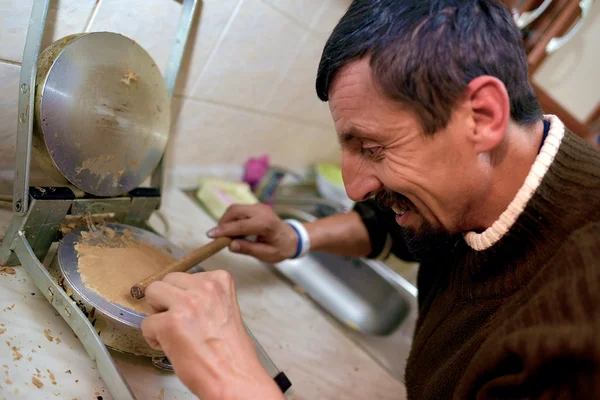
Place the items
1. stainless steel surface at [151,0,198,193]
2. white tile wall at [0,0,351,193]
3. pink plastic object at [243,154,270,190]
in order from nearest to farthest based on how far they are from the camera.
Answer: white tile wall at [0,0,351,193] < stainless steel surface at [151,0,198,193] < pink plastic object at [243,154,270,190]

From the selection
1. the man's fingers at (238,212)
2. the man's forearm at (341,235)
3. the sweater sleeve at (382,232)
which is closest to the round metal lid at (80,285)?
the man's fingers at (238,212)

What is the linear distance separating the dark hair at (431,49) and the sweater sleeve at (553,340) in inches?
10.5

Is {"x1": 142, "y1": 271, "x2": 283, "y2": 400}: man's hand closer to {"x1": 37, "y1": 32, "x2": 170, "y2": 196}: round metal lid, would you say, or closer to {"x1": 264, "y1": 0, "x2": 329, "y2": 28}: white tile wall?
→ {"x1": 37, "y1": 32, "x2": 170, "y2": 196}: round metal lid

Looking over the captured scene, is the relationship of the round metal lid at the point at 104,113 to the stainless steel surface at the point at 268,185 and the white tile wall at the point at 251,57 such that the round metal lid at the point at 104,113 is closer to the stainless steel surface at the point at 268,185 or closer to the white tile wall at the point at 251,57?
the white tile wall at the point at 251,57

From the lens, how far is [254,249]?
3.62 feet

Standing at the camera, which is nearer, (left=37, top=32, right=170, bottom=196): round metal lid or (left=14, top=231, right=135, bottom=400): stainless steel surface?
(left=14, top=231, right=135, bottom=400): stainless steel surface

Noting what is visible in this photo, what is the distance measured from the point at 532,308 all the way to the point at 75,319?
68 cm

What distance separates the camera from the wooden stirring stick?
0.72m

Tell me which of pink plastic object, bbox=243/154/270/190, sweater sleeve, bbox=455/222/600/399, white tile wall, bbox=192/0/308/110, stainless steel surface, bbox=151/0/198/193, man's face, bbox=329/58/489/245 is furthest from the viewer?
pink plastic object, bbox=243/154/270/190

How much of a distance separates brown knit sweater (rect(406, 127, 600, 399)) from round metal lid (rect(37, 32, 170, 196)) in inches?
27.1

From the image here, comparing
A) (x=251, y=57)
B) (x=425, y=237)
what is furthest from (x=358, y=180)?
(x=251, y=57)

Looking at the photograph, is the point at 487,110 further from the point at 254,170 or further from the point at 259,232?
the point at 254,170

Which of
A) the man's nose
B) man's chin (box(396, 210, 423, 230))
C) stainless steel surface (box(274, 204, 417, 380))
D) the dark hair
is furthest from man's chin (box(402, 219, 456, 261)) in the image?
stainless steel surface (box(274, 204, 417, 380))

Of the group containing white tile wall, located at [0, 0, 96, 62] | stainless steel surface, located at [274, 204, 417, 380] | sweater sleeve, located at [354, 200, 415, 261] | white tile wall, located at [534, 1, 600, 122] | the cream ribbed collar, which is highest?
white tile wall, located at [534, 1, 600, 122]
